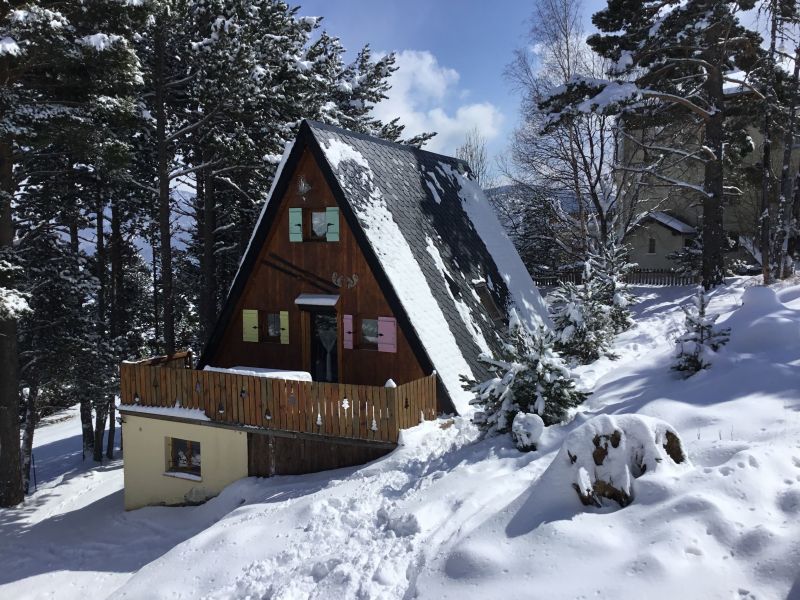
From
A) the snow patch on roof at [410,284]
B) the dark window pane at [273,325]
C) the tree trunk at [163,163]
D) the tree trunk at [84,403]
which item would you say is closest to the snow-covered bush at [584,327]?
the snow patch on roof at [410,284]

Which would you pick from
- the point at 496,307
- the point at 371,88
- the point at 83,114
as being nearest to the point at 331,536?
the point at 496,307

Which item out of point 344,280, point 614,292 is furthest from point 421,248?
point 614,292

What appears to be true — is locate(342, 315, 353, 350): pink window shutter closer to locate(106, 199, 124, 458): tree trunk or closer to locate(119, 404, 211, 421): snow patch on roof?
locate(119, 404, 211, 421): snow patch on roof

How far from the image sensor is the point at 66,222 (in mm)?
21688

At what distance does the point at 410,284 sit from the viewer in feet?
A: 44.9

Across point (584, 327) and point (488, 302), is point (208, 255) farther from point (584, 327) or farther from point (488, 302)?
point (584, 327)

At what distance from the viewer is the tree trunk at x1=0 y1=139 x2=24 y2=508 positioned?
15.0 meters

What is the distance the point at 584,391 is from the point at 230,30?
15826 mm

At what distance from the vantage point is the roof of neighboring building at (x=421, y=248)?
43.6ft

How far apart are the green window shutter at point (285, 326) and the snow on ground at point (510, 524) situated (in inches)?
168

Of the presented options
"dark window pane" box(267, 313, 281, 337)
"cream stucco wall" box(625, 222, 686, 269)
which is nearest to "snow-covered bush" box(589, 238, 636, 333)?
"dark window pane" box(267, 313, 281, 337)

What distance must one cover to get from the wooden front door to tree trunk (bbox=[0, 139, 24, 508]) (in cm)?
804

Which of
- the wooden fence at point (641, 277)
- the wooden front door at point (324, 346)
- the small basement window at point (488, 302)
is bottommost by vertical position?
the wooden front door at point (324, 346)

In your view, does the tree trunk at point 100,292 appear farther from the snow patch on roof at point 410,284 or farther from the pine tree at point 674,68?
the pine tree at point 674,68
